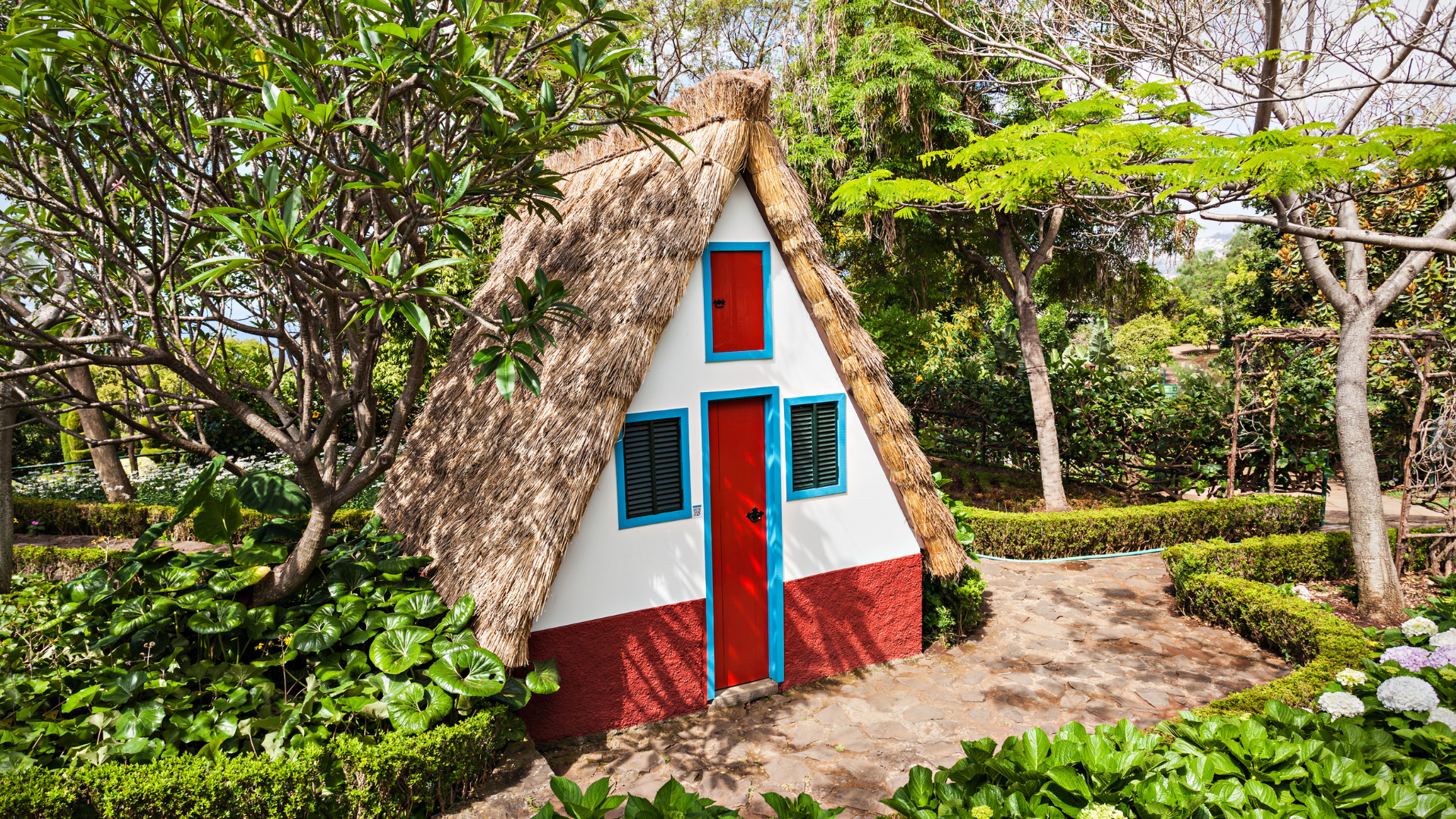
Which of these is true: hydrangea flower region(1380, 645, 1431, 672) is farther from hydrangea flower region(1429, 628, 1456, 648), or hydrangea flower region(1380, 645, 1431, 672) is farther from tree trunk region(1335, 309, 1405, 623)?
tree trunk region(1335, 309, 1405, 623)

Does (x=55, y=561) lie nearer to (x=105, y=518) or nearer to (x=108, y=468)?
(x=105, y=518)

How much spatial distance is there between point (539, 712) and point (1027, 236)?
1180 cm

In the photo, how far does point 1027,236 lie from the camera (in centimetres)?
1345

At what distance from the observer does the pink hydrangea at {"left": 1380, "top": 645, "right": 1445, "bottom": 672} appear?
169 inches

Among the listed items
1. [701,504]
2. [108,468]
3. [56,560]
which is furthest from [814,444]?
[108,468]

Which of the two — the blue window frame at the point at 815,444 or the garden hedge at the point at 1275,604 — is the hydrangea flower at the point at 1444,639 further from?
the blue window frame at the point at 815,444

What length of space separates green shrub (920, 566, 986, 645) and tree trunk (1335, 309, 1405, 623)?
169 inches

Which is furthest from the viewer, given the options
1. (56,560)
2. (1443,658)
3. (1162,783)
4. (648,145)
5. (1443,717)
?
(56,560)

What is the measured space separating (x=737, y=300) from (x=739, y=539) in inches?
85.6

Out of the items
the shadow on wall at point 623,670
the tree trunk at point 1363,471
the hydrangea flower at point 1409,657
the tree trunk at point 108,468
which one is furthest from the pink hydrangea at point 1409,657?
the tree trunk at point 108,468

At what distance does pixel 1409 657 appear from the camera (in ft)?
14.2

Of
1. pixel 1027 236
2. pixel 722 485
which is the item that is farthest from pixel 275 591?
pixel 1027 236

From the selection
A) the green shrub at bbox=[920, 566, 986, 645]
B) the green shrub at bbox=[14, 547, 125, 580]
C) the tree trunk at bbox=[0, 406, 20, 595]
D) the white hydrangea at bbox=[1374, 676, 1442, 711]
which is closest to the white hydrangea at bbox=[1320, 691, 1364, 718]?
the white hydrangea at bbox=[1374, 676, 1442, 711]

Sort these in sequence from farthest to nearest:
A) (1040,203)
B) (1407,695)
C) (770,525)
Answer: (1040,203)
(770,525)
(1407,695)
